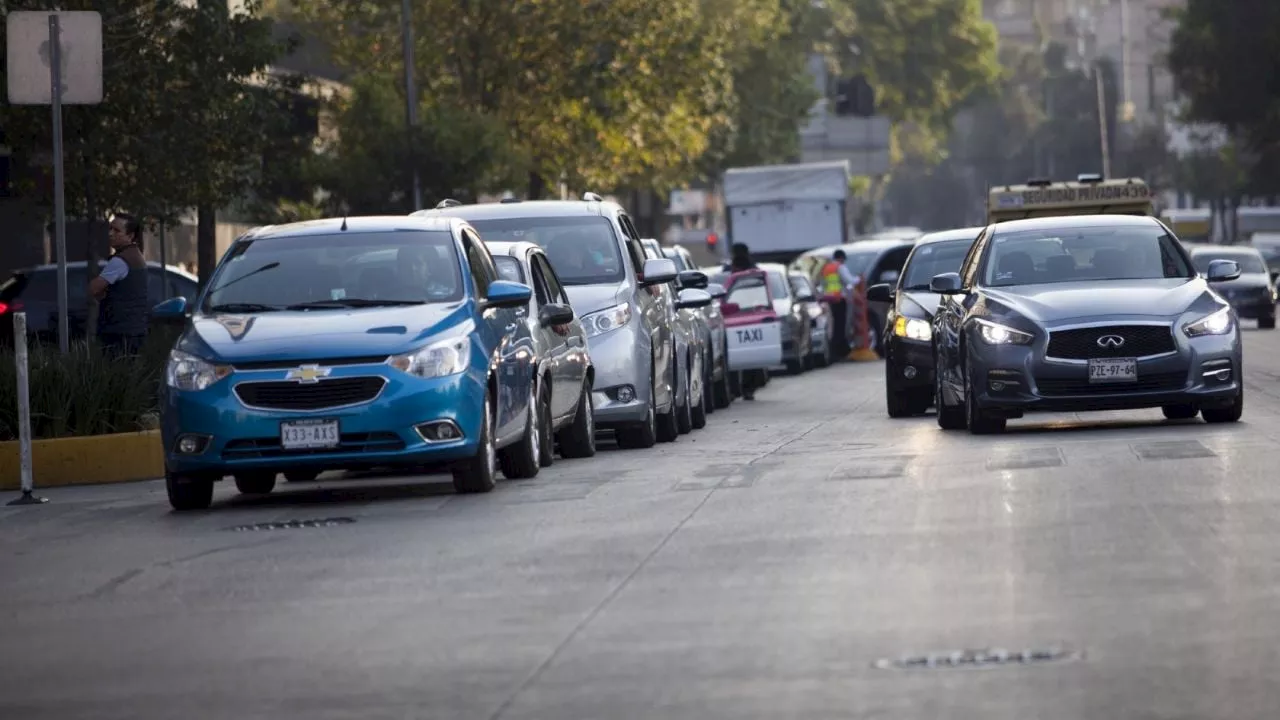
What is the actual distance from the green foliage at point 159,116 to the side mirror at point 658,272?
7627 mm

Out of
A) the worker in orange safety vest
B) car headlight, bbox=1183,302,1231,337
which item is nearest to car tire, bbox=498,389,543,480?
car headlight, bbox=1183,302,1231,337

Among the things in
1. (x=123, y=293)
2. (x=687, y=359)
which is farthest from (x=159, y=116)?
(x=687, y=359)

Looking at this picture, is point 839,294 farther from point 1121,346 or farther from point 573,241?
point 1121,346

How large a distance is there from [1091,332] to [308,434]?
6.20 metres

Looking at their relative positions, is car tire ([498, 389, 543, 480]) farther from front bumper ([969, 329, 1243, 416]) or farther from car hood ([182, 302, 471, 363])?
front bumper ([969, 329, 1243, 416])

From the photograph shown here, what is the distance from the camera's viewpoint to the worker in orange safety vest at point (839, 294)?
141 ft

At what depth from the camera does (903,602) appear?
1032 centimetres

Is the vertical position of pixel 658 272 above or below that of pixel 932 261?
below

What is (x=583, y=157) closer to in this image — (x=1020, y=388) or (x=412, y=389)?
(x=1020, y=388)

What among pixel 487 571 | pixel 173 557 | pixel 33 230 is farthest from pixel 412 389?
pixel 33 230

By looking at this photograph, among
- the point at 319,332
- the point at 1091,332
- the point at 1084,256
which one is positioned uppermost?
the point at 1084,256

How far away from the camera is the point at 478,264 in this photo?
57.3 feet

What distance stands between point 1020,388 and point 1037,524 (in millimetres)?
6726

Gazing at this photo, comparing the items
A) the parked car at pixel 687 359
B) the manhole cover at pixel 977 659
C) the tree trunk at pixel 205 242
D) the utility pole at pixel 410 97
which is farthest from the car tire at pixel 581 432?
the utility pole at pixel 410 97
